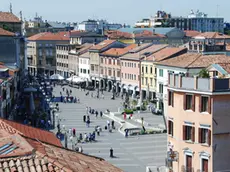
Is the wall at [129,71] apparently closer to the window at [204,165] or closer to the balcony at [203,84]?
the balcony at [203,84]

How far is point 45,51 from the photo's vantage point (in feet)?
386

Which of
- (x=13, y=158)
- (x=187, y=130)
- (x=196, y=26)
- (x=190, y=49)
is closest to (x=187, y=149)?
(x=187, y=130)

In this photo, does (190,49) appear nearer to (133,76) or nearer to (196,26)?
(133,76)

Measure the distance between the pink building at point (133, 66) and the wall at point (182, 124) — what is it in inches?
1736

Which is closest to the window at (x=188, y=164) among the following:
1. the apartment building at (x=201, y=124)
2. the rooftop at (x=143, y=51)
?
the apartment building at (x=201, y=124)

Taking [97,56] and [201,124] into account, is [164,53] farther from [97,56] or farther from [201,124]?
[201,124]

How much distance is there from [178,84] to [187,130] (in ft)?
7.46

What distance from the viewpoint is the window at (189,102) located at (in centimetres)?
2555

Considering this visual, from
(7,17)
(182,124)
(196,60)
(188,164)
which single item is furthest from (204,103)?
(7,17)

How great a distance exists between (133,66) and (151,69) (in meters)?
7.67

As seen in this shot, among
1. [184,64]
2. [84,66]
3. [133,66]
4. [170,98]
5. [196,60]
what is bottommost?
[84,66]

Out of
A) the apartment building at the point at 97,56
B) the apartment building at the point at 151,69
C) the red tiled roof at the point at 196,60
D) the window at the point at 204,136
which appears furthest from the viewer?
the apartment building at the point at 97,56

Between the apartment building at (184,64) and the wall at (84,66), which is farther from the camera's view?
the wall at (84,66)

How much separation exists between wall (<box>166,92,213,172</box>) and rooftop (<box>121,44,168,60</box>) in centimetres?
4452
